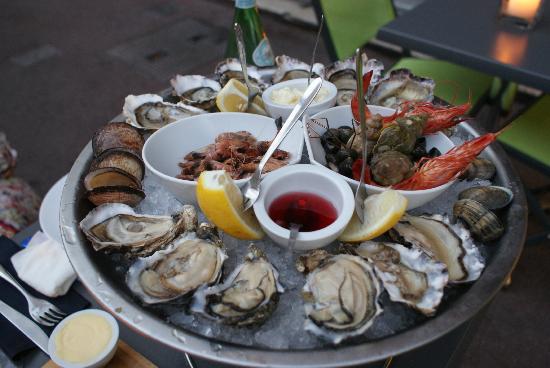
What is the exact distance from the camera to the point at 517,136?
189 cm

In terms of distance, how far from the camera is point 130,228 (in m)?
0.98

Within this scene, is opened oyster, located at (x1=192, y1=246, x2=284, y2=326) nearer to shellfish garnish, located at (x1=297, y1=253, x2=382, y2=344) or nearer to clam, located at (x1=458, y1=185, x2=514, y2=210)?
shellfish garnish, located at (x1=297, y1=253, x2=382, y2=344)

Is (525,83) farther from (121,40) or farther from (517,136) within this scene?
(121,40)

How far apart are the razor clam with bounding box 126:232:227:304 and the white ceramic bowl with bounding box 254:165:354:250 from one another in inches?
4.7

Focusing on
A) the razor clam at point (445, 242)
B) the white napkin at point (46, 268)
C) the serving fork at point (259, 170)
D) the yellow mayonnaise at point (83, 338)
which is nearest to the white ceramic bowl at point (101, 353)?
the yellow mayonnaise at point (83, 338)

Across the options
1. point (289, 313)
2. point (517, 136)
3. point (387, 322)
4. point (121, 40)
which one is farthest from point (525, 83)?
point (121, 40)

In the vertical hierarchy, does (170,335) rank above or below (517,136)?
above

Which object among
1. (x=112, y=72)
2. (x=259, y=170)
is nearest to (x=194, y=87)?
(x=259, y=170)

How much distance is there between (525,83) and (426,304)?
4.08 feet

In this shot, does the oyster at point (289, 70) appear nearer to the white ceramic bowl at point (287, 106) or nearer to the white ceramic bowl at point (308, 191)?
the white ceramic bowl at point (287, 106)

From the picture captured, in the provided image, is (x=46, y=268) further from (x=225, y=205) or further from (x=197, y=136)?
(x=225, y=205)

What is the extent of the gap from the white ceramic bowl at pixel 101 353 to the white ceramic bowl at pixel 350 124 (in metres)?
0.67

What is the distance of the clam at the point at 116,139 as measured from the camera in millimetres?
1145

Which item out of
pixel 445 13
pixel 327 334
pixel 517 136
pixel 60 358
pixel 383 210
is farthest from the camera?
pixel 445 13
